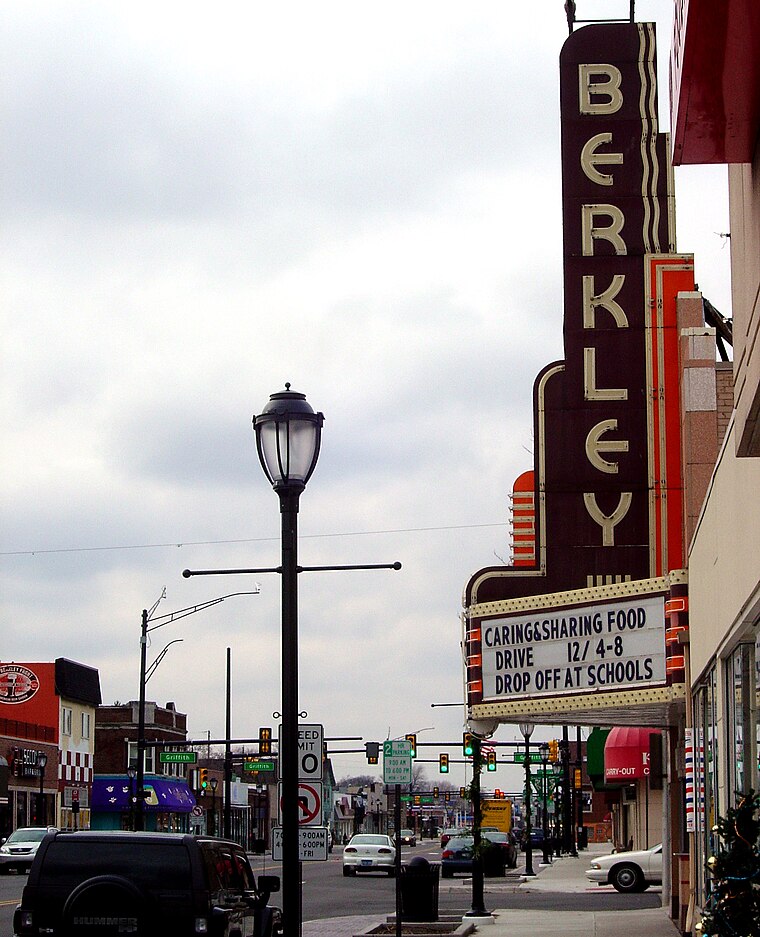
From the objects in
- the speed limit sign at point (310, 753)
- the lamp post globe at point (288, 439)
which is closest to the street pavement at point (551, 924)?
the speed limit sign at point (310, 753)

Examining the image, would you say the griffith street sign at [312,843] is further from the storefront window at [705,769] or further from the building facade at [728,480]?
the storefront window at [705,769]

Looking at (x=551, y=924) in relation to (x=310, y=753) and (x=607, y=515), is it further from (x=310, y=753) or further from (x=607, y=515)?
(x=310, y=753)

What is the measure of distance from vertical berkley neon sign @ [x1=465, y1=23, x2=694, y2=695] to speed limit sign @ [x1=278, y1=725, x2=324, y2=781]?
7.56m

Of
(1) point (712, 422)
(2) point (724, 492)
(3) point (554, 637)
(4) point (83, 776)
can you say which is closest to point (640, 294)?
(1) point (712, 422)

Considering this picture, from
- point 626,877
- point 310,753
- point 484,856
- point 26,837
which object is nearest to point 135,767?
point 26,837

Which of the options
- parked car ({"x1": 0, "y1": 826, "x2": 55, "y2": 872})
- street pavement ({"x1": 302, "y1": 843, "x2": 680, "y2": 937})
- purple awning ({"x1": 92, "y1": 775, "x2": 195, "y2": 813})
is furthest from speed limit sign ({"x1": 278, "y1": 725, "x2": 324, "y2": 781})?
purple awning ({"x1": 92, "y1": 775, "x2": 195, "y2": 813})

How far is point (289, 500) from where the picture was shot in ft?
36.5

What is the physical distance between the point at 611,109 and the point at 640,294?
308 cm

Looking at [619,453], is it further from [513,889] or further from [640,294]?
[513,889]

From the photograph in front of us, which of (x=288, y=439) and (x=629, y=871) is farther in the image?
(x=629, y=871)

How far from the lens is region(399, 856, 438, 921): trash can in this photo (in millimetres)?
25531

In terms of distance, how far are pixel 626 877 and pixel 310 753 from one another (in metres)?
23.2

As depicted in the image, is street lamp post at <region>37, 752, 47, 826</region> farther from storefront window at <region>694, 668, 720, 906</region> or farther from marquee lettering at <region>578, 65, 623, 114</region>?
storefront window at <region>694, 668, 720, 906</region>

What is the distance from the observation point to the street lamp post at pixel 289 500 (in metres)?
10.9
